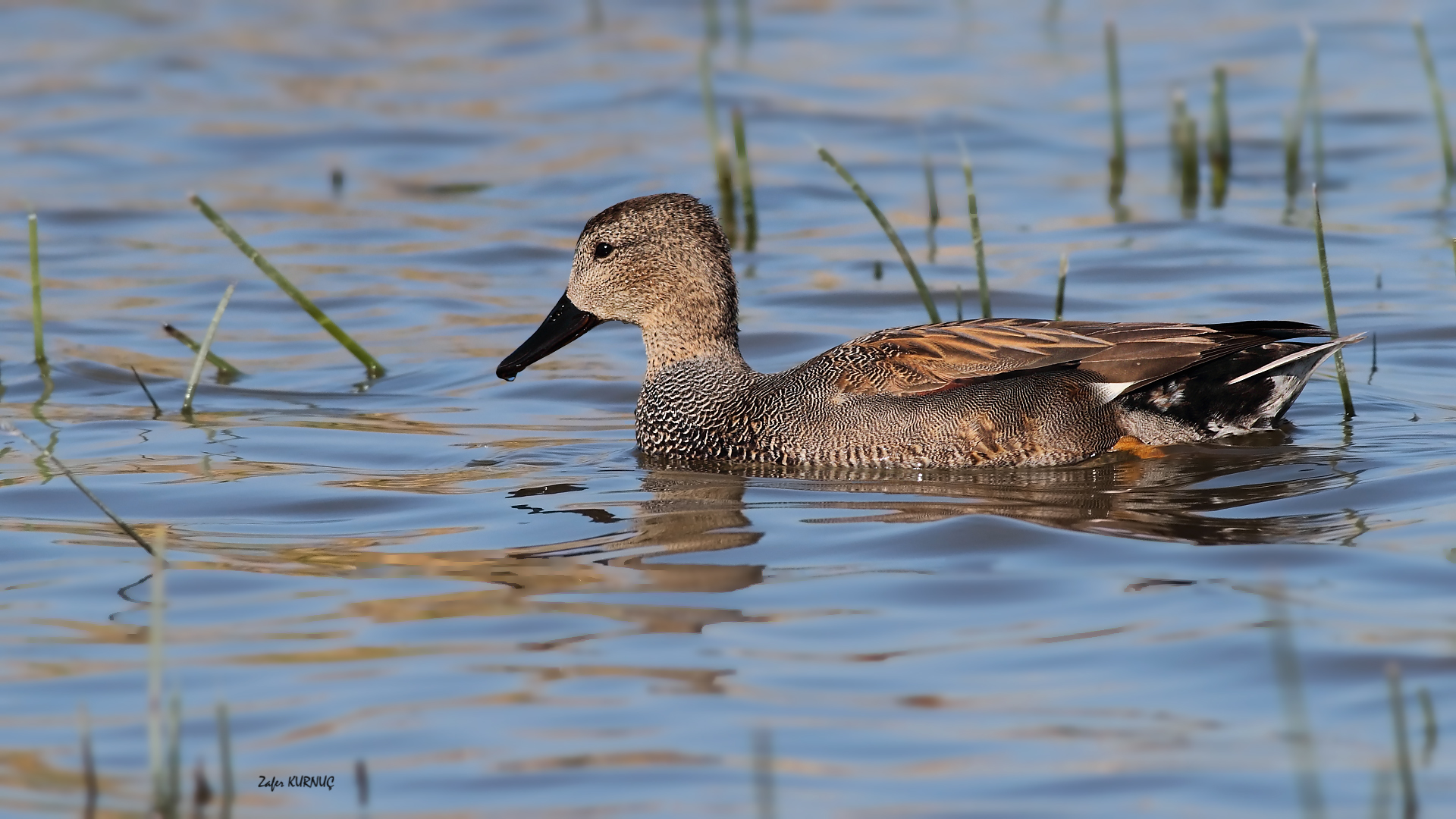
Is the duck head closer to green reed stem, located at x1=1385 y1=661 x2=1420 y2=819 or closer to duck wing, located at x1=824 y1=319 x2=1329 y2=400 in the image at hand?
duck wing, located at x1=824 y1=319 x2=1329 y2=400

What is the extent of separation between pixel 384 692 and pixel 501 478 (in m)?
2.26

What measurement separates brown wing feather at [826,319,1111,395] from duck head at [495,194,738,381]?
0.63 metres

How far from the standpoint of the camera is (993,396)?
6438 mm

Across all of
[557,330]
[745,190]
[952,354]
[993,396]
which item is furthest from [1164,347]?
[745,190]

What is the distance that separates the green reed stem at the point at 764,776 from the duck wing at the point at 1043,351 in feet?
8.81

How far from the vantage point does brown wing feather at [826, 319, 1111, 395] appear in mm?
6418

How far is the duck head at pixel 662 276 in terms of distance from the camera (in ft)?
23.4

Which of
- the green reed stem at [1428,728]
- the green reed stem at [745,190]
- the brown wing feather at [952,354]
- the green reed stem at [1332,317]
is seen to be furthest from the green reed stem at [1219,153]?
the green reed stem at [1428,728]

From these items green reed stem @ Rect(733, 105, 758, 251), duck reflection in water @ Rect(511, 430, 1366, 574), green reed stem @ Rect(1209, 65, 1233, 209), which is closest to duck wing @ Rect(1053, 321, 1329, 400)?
duck reflection in water @ Rect(511, 430, 1366, 574)

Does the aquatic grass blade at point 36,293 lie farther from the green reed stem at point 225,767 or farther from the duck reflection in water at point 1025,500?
the green reed stem at point 225,767

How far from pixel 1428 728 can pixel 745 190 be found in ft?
22.3

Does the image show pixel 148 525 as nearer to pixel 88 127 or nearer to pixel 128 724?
pixel 128 724

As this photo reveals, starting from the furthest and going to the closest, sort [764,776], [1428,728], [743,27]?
[743,27]
[1428,728]
[764,776]

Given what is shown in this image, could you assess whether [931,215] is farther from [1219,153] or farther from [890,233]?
[890,233]
